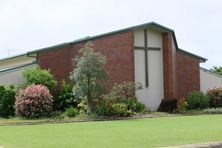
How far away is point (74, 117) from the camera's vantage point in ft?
88.6

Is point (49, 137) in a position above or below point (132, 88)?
below

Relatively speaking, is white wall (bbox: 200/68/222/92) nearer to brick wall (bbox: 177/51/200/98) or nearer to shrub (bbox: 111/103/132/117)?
brick wall (bbox: 177/51/200/98)

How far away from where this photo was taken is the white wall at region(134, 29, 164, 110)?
33094 mm

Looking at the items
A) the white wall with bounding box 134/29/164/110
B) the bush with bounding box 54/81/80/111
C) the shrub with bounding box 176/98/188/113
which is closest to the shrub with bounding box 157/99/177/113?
the shrub with bounding box 176/98/188/113

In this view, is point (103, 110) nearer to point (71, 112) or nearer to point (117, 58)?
point (71, 112)

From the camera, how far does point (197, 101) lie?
34375mm

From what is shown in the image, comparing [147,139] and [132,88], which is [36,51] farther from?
[147,139]

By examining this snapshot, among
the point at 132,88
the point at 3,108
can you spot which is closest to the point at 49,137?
the point at 3,108

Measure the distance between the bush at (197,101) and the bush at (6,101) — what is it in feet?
40.5

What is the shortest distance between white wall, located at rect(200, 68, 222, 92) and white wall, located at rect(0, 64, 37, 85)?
49.6ft

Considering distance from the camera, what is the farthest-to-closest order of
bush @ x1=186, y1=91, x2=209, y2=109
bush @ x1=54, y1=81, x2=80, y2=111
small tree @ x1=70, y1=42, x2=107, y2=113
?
bush @ x1=186, y1=91, x2=209, y2=109
bush @ x1=54, y1=81, x2=80, y2=111
small tree @ x1=70, y1=42, x2=107, y2=113

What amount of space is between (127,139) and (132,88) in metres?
16.2

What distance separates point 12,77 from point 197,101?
12.5 metres

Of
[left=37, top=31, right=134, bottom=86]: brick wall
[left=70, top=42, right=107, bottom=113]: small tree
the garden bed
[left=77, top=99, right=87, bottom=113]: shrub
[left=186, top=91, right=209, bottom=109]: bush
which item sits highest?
[left=37, top=31, right=134, bottom=86]: brick wall
